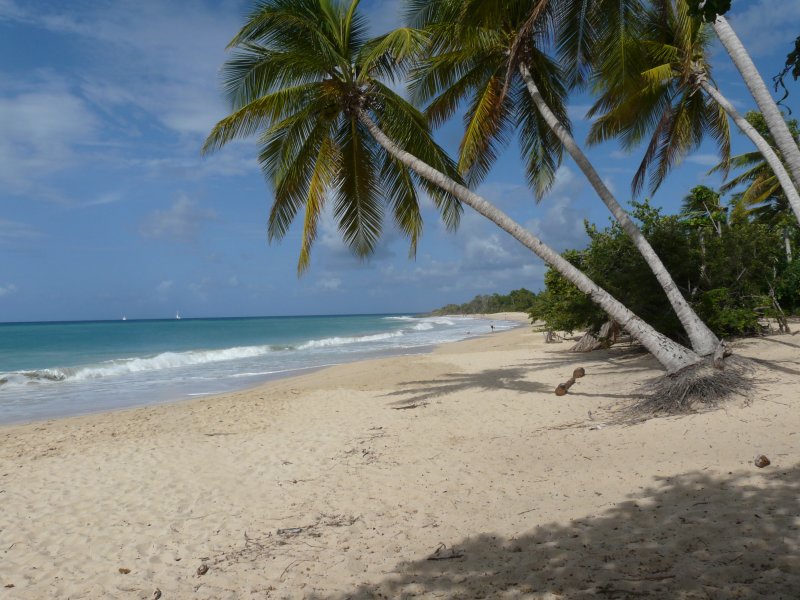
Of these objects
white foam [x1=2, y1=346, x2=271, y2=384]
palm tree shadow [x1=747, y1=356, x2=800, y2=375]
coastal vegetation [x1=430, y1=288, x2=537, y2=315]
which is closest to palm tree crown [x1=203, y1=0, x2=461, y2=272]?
palm tree shadow [x1=747, y1=356, x2=800, y2=375]

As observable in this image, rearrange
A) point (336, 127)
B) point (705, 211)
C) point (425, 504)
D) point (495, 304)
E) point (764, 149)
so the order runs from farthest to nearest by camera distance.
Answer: point (495, 304) < point (705, 211) < point (336, 127) < point (764, 149) < point (425, 504)

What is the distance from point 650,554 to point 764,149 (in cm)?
777

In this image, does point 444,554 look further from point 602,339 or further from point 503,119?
point 602,339

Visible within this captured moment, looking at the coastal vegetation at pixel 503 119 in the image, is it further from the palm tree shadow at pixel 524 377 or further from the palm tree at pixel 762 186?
the palm tree at pixel 762 186

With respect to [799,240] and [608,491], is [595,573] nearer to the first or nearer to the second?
[608,491]

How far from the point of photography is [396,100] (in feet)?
29.7

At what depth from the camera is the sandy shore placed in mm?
3318

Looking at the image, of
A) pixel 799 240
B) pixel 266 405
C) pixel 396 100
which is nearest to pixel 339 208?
pixel 396 100

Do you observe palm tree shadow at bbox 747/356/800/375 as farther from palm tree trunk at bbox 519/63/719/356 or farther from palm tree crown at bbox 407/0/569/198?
palm tree crown at bbox 407/0/569/198

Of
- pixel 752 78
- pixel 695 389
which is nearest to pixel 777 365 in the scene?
pixel 695 389

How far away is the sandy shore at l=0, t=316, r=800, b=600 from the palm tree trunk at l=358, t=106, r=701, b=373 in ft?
3.37

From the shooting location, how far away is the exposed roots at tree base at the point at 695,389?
268 inches

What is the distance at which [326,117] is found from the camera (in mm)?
9688

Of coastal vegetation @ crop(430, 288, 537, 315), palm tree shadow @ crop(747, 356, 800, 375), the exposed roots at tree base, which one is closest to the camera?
the exposed roots at tree base
